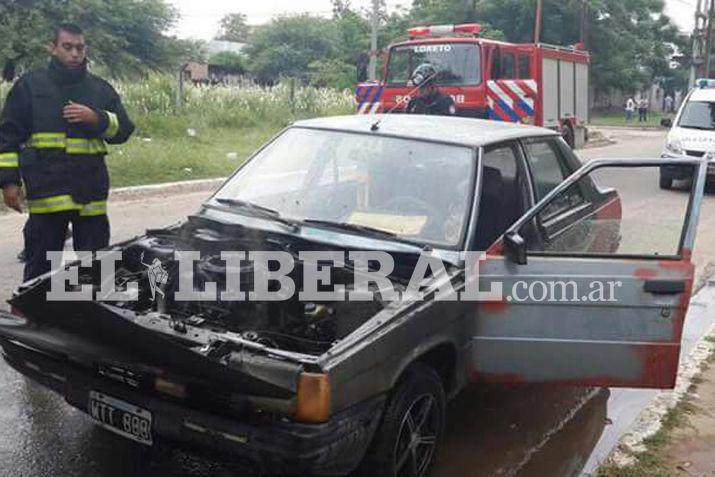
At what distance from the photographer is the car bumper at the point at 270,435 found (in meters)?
2.59

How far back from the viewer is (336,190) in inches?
158

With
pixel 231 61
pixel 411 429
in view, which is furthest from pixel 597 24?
pixel 411 429

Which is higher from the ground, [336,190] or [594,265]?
[336,190]

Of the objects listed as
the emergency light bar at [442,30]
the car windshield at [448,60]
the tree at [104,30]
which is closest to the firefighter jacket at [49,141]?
the car windshield at [448,60]

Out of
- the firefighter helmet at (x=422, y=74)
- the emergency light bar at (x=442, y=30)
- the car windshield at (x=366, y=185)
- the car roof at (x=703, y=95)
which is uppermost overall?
the emergency light bar at (x=442, y=30)

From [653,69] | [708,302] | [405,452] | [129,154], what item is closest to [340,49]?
[653,69]

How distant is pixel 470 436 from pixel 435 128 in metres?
1.67

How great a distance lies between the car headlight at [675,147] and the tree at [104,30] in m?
14.7

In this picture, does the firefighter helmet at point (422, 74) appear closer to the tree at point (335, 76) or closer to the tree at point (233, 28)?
the tree at point (335, 76)

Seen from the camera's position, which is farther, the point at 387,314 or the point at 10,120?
the point at 10,120

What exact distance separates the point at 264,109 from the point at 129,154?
7.47 m

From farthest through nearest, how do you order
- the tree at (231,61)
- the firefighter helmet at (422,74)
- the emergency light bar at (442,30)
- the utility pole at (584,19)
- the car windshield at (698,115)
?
the tree at (231,61), the utility pole at (584,19), the emergency light bar at (442,30), the car windshield at (698,115), the firefighter helmet at (422,74)

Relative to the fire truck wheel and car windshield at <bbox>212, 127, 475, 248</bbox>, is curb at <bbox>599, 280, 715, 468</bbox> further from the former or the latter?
the fire truck wheel

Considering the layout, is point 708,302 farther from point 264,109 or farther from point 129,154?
point 264,109
